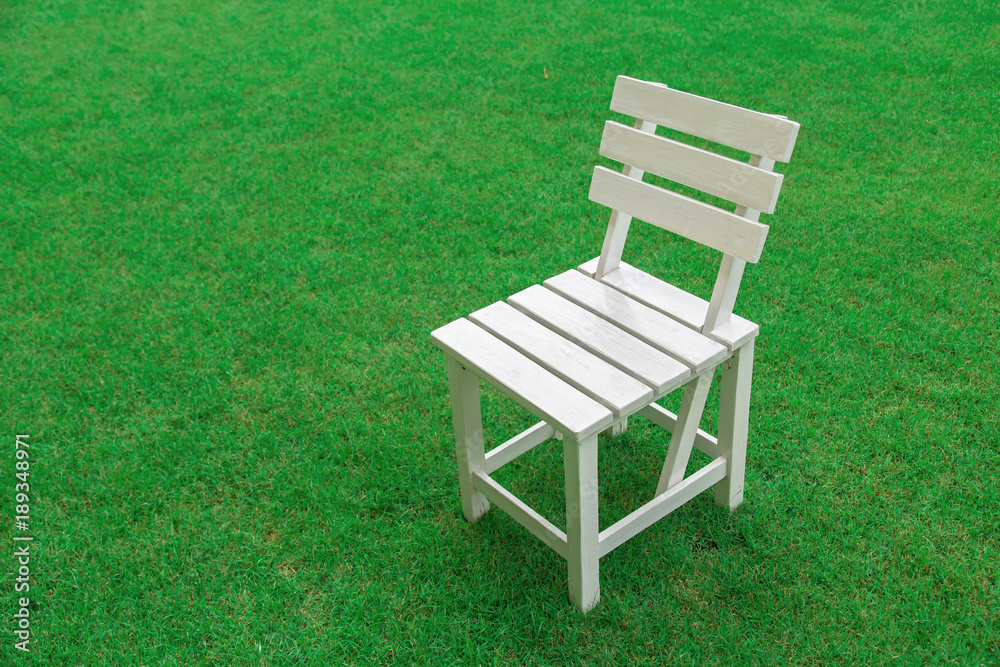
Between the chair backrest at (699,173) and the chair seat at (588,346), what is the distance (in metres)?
0.12

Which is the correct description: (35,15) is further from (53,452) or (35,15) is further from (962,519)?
(962,519)

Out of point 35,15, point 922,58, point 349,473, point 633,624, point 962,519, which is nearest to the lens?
point 633,624

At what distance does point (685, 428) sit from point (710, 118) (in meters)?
0.88

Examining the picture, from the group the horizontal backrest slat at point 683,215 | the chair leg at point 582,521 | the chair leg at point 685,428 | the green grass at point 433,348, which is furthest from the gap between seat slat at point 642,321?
the green grass at point 433,348

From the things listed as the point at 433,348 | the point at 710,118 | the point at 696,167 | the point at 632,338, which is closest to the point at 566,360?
the point at 632,338

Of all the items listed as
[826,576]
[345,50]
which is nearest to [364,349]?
[826,576]

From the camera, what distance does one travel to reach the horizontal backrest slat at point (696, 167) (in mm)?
2027

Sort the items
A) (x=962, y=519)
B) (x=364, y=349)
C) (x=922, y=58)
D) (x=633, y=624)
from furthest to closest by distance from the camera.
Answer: (x=922, y=58), (x=364, y=349), (x=962, y=519), (x=633, y=624)

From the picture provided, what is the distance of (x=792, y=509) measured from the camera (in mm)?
2613

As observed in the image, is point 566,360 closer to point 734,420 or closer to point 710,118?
point 734,420

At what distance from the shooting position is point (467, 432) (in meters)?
2.43

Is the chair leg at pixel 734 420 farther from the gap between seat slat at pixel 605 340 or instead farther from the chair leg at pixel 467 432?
the chair leg at pixel 467 432

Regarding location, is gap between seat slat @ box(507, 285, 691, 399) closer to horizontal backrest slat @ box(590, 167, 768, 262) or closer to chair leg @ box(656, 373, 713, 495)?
chair leg @ box(656, 373, 713, 495)

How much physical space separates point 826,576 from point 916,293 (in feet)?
5.54
